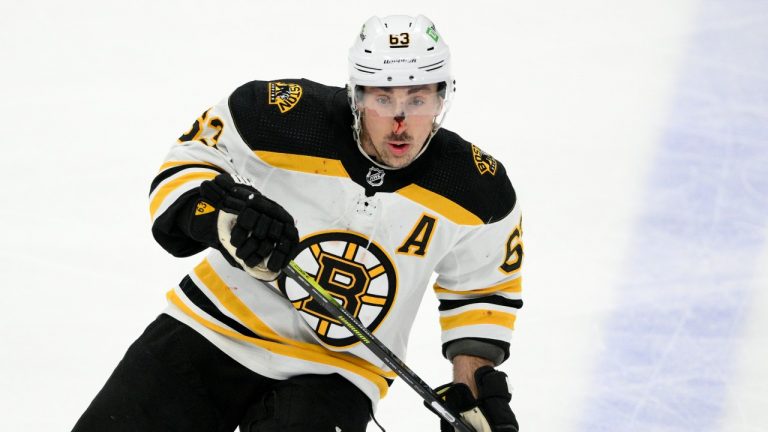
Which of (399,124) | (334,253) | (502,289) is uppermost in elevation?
(399,124)

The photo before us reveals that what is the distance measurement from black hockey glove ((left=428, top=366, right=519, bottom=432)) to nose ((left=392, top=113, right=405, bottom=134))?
680mm

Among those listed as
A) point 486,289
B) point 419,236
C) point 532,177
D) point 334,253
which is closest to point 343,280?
point 334,253

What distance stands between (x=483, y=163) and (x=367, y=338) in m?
0.55

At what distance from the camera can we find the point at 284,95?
294 centimetres

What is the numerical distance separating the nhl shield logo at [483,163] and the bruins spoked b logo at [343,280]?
0.34m

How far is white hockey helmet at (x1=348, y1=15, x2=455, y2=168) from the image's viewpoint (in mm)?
2779

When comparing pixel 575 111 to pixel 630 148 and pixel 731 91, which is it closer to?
pixel 630 148

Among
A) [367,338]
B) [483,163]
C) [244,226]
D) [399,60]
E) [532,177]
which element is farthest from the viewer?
[532,177]

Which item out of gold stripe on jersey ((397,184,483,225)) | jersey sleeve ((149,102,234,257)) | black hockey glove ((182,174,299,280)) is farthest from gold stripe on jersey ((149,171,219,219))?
gold stripe on jersey ((397,184,483,225))

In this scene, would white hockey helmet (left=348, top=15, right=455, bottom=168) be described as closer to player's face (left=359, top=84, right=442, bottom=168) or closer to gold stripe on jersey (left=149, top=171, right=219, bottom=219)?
player's face (left=359, top=84, right=442, bottom=168)

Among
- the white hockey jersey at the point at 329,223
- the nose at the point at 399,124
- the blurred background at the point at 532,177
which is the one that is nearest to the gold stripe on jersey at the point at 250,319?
the white hockey jersey at the point at 329,223

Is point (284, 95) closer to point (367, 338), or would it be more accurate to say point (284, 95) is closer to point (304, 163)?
point (304, 163)

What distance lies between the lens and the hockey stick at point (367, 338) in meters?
2.81

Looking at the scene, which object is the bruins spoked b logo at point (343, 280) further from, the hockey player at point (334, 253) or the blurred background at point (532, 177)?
the blurred background at point (532, 177)
